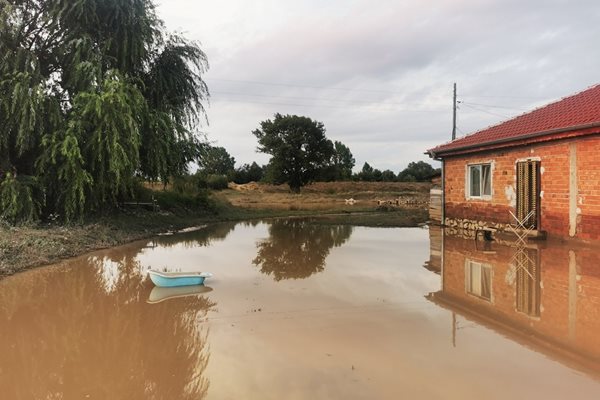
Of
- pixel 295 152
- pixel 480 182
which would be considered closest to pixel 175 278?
pixel 480 182

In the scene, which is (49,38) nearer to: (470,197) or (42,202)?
(42,202)

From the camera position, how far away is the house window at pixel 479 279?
7.11 metres

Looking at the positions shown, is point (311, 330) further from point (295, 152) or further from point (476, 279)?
point (295, 152)

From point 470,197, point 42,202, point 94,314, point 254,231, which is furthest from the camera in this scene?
point 254,231

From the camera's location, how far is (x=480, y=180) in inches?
590

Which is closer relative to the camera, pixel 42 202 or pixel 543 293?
pixel 543 293

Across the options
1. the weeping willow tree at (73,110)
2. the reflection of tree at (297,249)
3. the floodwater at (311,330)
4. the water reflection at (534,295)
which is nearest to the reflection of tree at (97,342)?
the floodwater at (311,330)

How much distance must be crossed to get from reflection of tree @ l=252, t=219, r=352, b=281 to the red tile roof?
518 cm

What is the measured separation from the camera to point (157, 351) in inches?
190

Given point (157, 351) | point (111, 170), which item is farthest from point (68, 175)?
point (157, 351)

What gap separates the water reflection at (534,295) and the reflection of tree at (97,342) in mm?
2959

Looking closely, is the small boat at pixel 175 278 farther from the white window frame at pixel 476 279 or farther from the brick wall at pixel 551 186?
the brick wall at pixel 551 186

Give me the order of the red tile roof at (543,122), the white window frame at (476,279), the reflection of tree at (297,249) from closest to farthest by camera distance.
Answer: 1. the white window frame at (476,279)
2. the reflection of tree at (297,249)
3. the red tile roof at (543,122)

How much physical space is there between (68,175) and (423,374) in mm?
11483
